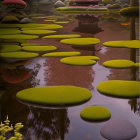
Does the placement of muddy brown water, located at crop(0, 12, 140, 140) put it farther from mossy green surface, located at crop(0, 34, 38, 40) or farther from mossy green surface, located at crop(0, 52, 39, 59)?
mossy green surface, located at crop(0, 34, 38, 40)

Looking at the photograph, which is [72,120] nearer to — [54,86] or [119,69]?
[54,86]

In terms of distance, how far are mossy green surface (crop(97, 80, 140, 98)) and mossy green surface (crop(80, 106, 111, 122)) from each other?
0.52m

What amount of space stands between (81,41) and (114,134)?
535 cm

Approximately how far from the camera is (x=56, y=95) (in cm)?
406

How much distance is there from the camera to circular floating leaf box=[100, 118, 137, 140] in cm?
299

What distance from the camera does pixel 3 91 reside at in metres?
4.44

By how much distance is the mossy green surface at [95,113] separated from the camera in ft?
11.1

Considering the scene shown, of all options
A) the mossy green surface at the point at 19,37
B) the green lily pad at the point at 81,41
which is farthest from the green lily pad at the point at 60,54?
the mossy green surface at the point at 19,37

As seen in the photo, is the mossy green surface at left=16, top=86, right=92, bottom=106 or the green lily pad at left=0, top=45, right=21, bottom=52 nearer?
the mossy green surface at left=16, top=86, right=92, bottom=106

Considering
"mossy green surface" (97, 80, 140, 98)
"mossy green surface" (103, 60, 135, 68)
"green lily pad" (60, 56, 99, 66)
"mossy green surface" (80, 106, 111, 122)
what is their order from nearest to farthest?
"mossy green surface" (80, 106, 111, 122)
"mossy green surface" (97, 80, 140, 98)
"mossy green surface" (103, 60, 135, 68)
"green lily pad" (60, 56, 99, 66)

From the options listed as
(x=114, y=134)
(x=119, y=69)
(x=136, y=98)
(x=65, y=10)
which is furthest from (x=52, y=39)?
(x=65, y=10)

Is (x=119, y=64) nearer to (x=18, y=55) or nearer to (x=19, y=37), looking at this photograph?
(x=18, y=55)

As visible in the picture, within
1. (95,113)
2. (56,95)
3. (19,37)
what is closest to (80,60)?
(56,95)

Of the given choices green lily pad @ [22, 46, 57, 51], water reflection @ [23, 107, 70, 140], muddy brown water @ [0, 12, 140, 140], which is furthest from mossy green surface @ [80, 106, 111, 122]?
green lily pad @ [22, 46, 57, 51]
